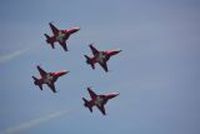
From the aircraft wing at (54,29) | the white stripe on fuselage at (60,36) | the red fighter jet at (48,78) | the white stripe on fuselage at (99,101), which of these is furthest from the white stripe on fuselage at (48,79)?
the white stripe on fuselage at (99,101)

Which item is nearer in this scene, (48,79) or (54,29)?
(54,29)

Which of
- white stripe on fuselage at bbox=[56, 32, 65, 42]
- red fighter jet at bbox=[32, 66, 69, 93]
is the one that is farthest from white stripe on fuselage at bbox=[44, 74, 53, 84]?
white stripe on fuselage at bbox=[56, 32, 65, 42]

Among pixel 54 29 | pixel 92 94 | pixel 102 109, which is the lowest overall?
pixel 102 109

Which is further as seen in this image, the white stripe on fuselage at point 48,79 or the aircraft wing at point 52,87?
the aircraft wing at point 52,87

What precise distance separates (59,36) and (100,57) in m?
9.25

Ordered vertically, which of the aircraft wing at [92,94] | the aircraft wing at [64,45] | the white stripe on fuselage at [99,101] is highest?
the aircraft wing at [64,45]

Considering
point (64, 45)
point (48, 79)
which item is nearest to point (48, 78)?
point (48, 79)

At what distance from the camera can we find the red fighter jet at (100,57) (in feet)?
572

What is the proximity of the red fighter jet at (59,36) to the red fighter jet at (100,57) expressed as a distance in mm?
4891

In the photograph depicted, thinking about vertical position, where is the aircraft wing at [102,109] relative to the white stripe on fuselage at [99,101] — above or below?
below

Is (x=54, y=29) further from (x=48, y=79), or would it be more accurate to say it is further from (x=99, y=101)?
(x=99, y=101)

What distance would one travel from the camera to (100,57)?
575 ft

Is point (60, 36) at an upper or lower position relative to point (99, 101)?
upper

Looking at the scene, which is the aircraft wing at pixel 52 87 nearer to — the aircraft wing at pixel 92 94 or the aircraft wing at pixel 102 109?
the aircraft wing at pixel 92 94
